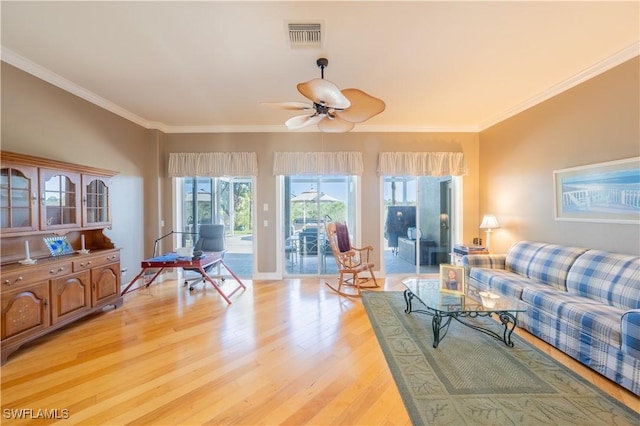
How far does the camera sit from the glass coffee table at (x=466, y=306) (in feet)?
7.62

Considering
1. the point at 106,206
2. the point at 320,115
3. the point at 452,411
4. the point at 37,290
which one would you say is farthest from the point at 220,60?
the point at 452,411

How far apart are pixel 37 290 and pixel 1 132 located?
157 centimetres

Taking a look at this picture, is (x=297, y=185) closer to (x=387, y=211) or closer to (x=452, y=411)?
(x=387, y=211)

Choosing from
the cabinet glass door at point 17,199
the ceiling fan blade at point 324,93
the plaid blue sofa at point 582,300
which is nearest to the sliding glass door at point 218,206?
the cabinet glass door at point 17,199

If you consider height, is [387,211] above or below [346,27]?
below

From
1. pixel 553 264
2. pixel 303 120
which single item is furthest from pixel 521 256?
pixel 303 120

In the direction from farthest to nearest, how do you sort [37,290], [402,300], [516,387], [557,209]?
[402,300] < [557,209] < [37,290] < [516,387]

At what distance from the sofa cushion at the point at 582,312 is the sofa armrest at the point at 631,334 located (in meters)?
0.10

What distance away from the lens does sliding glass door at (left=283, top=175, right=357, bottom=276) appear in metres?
4.89

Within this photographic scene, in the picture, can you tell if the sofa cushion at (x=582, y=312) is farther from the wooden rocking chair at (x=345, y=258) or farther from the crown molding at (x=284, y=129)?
the crown molding at (x=284, y=129)

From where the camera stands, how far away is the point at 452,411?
1680mm

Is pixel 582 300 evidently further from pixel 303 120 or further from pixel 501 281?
pixel 303 120

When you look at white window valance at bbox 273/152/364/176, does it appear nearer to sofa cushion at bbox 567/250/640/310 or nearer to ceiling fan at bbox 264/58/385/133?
ceiling fan at bbox 264/58/385/133

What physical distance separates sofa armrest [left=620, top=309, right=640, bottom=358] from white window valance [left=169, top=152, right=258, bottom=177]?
458cm
